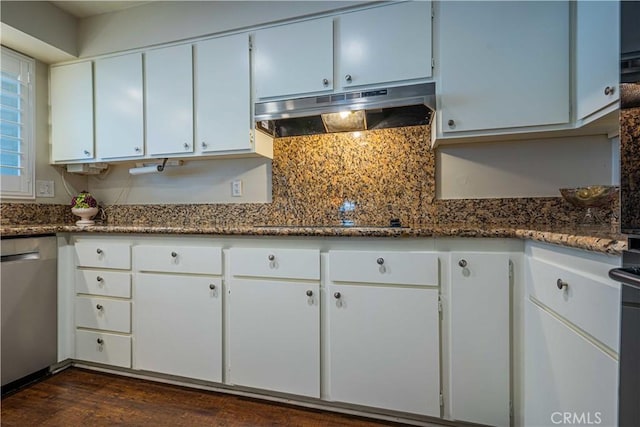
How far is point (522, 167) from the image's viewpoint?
184 cm

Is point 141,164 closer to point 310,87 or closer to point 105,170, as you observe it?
point 105,170

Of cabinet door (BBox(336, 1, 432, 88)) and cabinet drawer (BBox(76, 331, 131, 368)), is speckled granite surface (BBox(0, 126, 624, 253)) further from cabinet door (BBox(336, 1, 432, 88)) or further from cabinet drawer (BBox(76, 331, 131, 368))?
cabinet drawer (BBox(76, 331, 131, 368))

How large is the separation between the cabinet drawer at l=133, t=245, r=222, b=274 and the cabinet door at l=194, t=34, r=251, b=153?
686mm

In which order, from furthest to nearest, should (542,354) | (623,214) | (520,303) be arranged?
(520,303) → (542,354) → (623,214)

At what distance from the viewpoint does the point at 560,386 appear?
109 cm

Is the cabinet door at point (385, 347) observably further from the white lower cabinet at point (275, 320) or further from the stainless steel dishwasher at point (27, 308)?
the stainless steel dishwasher at point (27, 308)

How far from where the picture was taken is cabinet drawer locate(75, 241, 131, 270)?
1.88 meters

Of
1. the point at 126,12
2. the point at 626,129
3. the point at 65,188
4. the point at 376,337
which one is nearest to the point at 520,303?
the point at 376,337

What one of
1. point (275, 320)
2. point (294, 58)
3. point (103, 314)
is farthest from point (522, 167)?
point (103, 314)

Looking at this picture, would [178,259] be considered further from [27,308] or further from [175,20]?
[175,20]

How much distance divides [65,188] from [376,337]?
104 inches

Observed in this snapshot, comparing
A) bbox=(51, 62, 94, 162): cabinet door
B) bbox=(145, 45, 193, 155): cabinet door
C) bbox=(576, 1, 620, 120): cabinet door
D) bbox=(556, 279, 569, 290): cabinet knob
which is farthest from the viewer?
bbox=(51, 62, 94, 162): cabinet door

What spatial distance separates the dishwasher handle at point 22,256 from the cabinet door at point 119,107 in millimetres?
781

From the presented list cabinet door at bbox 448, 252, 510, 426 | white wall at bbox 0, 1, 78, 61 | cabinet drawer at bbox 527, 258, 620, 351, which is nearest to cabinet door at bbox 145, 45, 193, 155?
white wall at bbox 0, 1, 78, 61
